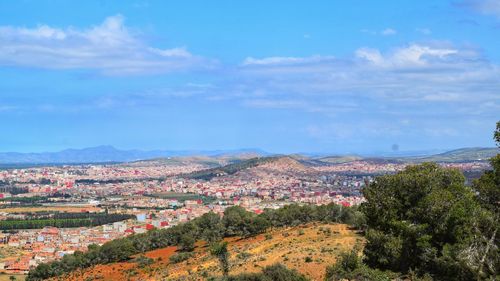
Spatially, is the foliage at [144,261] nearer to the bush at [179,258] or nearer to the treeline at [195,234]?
the bush at [179,258]

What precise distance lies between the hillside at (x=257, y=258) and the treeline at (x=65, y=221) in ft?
209

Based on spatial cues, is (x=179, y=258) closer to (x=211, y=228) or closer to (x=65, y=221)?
(x=211, y=228)

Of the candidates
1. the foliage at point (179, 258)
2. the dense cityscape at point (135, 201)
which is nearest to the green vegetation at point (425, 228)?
the foliage at point (179, 258)

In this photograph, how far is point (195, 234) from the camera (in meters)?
51.6

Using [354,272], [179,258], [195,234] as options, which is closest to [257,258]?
[179,258]

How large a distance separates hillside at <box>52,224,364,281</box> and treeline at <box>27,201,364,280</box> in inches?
74.1

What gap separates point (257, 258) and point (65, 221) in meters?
85.7

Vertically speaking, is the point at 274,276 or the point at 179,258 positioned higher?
the point at 274,276

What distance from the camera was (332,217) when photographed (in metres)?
48.7

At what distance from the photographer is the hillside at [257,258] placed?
28066 mm

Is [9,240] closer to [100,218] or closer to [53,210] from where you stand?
[100,218]

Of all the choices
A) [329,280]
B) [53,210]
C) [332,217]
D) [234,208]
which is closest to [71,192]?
[53,210]

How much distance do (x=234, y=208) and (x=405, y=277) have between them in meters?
38.5

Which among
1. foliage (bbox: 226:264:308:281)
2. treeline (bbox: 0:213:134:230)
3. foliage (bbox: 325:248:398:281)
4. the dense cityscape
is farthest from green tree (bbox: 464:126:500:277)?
treeline (bbox: 0:213:134:230)
